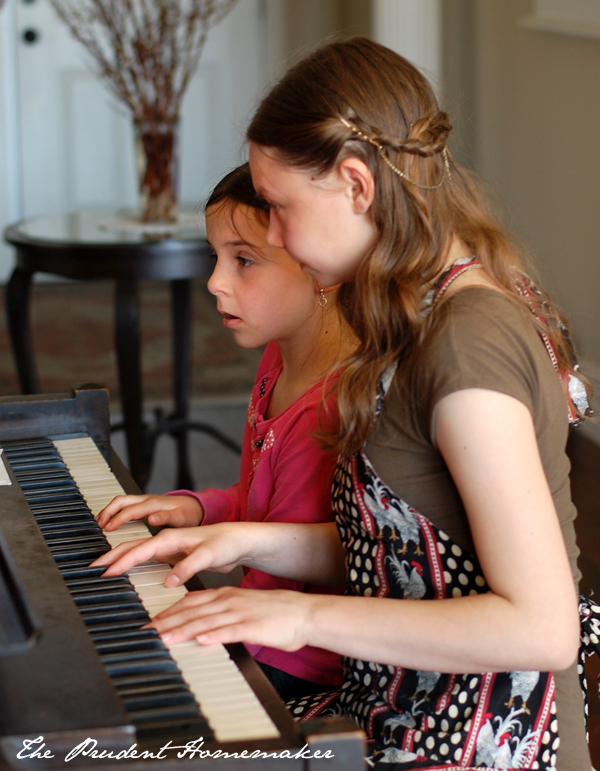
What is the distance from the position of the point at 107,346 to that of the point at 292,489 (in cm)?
364

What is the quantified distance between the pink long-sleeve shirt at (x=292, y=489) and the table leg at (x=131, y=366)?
53.1 inches

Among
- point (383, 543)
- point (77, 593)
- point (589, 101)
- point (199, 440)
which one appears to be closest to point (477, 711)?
point (383, 543)

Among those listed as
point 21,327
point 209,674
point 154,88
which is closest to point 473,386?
point 209,674

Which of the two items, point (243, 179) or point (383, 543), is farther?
point (243, 179)

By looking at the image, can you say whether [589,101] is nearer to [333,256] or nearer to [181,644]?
[333,256]

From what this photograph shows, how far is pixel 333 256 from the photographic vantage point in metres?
0.99

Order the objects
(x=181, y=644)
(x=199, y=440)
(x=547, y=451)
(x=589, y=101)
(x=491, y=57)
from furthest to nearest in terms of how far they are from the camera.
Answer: (x=199, y=440), (x=491, y=57), (x=589, y=101), (x=547, y=451), (x=181, y=644)

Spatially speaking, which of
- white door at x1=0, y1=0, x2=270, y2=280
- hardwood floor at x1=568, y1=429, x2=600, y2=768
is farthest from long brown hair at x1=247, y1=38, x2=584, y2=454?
white door at x1=0, y1=0, x2=270, y2=280

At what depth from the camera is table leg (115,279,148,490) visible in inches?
105

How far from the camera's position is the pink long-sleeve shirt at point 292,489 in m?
1.25

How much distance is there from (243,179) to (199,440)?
260 centimetres

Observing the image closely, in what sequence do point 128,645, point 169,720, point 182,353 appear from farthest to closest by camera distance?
point 182,353 → point 128,645 → point 169,720

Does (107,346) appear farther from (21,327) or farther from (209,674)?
(209,674)

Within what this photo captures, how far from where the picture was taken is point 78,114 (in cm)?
562
